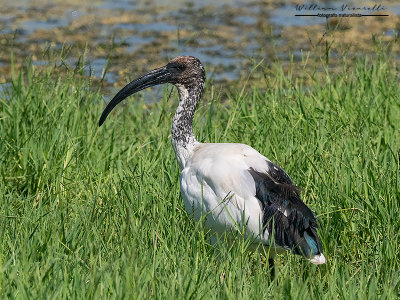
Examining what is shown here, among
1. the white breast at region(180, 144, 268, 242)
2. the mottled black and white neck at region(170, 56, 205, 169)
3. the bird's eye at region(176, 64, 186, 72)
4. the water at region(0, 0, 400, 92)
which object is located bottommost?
the water at region(0, 0, 400, 92)

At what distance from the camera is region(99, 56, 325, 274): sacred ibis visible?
418 centimetres

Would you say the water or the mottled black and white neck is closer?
the mottled black and white neck

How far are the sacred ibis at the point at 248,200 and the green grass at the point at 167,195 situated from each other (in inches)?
4.3

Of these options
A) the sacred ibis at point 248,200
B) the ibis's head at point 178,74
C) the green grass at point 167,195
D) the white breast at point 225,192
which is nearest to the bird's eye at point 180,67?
the ibis's head at point 178,74

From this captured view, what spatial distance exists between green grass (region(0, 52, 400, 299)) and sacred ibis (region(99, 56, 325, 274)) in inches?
4.3

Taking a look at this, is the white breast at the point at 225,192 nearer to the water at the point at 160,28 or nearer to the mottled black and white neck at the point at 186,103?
the mottled black and white neck at the point at 186,103

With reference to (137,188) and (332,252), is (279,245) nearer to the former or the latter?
(332,252)

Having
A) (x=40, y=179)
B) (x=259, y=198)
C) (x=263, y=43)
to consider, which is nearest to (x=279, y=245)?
(x=259, y=198)

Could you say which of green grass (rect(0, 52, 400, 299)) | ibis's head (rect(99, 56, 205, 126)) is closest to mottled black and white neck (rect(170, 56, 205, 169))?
ibis's head (rect(99, 56, 205, 126))

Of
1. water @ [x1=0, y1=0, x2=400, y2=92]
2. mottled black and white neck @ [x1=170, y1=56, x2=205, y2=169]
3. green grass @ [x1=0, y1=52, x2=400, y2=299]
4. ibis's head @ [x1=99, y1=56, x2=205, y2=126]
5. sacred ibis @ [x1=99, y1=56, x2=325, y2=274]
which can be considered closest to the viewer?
green grass @ [x1=0, y1=52, x2=400, y2=299]

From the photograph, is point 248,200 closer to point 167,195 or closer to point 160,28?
point 167,195

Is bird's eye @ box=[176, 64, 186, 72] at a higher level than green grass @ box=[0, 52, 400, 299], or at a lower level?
higher

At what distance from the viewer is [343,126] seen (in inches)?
230

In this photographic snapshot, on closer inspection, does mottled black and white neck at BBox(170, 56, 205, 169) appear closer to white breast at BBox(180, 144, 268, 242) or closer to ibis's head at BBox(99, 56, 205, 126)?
ibis's head at BBox(99, 56, 205, 126)
